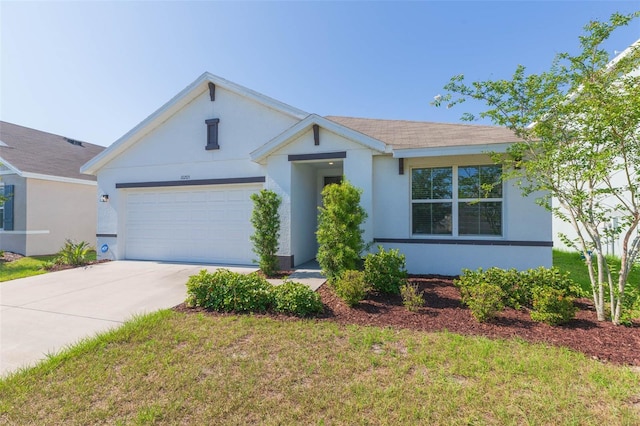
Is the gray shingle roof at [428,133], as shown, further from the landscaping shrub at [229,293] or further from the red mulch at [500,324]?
the landscaping shrub at [229,293]

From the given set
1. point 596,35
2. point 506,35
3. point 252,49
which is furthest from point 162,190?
point 506,35

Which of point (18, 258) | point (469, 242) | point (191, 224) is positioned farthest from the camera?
point (18, 258)

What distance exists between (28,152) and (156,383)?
56.6 feet

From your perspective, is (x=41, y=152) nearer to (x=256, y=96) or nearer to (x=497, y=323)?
(x=256, y=96)

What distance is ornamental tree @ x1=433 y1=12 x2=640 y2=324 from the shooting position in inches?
153

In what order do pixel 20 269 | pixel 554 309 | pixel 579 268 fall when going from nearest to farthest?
pixel 554 309
pixel 579 268
pixel 20 269

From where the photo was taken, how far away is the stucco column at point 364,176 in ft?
24.6

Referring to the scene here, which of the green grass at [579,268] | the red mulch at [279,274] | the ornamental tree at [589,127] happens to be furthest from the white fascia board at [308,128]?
the green grass at [579,268]

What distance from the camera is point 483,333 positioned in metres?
4.01

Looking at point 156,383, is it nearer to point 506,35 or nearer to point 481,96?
point 481,96

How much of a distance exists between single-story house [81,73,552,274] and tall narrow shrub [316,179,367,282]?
4.40 ft

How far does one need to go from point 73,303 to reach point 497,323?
770 centimetres

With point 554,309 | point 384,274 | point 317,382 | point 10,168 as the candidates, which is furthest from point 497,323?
point 10,168

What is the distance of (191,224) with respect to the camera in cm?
972
